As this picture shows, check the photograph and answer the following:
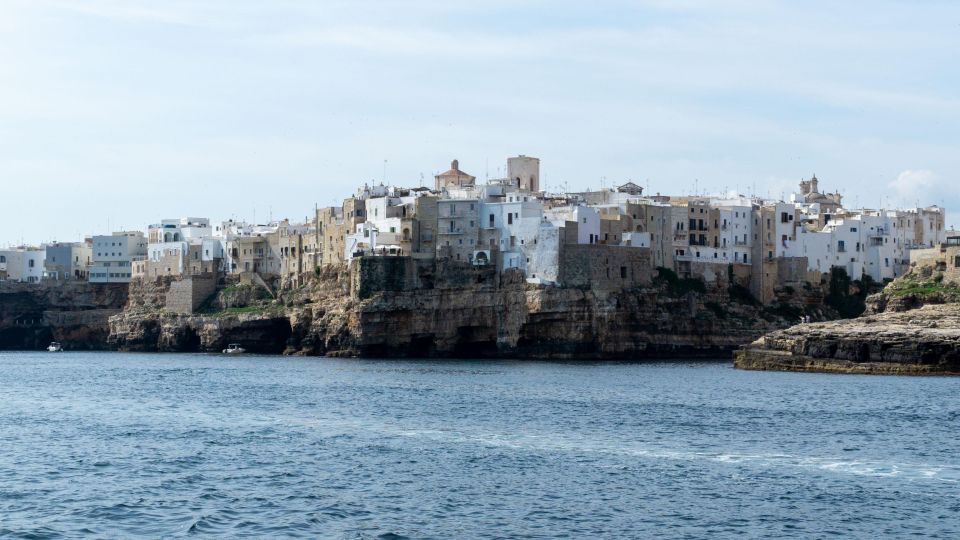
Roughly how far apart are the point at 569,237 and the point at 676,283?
10.4m

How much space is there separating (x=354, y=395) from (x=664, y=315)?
1604 inches

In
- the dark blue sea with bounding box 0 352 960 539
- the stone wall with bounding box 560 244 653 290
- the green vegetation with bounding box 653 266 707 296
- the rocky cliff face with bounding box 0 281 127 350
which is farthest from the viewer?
the rocky cliff face with bounding box 0 281 127 350

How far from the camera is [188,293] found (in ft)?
398

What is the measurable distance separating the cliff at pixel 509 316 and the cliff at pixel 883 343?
11611mm

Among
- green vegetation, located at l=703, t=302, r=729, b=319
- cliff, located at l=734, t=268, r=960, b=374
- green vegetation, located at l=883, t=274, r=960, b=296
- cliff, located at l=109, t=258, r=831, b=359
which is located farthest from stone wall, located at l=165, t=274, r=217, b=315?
Result: green vegetation, located at l=883, t=274, r=960, b=296

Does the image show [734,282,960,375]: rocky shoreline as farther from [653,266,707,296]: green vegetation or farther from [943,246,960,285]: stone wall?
[653,266,707,296]: green vegetation

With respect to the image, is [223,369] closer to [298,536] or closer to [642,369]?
[642,369]

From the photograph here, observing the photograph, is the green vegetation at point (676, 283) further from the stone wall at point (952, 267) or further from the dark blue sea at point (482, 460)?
the dark blue sea at point (482, 460)

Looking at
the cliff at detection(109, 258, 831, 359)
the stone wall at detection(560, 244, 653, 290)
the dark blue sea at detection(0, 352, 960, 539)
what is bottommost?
the dark blue sea at detection(0, 352, 960, 539)

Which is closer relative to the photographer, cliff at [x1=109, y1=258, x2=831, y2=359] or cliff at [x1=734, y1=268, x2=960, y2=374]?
cliff at [x1=734, y1=268, x2=960, y2=374]

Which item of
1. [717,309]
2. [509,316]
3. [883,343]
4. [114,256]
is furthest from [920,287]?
[114,256]

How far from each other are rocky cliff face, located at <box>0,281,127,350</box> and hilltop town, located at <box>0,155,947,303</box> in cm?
623

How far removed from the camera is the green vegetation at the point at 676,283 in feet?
344

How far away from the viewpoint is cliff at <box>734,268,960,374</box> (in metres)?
79.9
